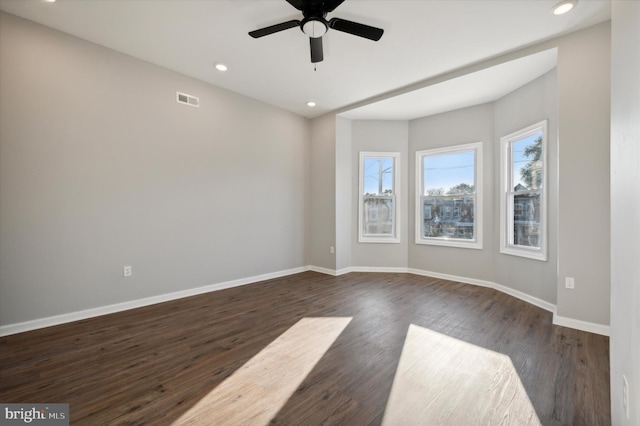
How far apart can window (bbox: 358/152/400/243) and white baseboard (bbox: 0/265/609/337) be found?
28.2 inches

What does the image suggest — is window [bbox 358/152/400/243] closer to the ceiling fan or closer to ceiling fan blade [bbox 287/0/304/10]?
the ceiling fan

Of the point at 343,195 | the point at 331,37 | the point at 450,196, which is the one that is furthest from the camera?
the point at 343,195

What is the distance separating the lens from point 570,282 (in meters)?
2.87

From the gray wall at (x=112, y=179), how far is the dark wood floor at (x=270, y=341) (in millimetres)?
473

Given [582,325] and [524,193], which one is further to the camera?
[524,193]

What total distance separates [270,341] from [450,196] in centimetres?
400

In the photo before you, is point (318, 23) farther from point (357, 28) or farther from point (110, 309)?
point (110, 309)

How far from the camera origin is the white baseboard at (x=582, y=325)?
105 inches

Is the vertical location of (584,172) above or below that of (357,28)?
below

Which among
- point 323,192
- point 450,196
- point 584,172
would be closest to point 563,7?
point 584,172

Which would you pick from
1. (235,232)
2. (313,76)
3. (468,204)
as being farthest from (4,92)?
(468,204)

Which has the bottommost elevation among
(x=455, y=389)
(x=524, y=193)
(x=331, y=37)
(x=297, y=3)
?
(x=455, y=389)

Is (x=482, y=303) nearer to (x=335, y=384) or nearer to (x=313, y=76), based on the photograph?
(x=335, y=384)

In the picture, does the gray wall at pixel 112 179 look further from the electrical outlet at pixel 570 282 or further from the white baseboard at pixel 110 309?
the electrical outlet at pixel 570 282
